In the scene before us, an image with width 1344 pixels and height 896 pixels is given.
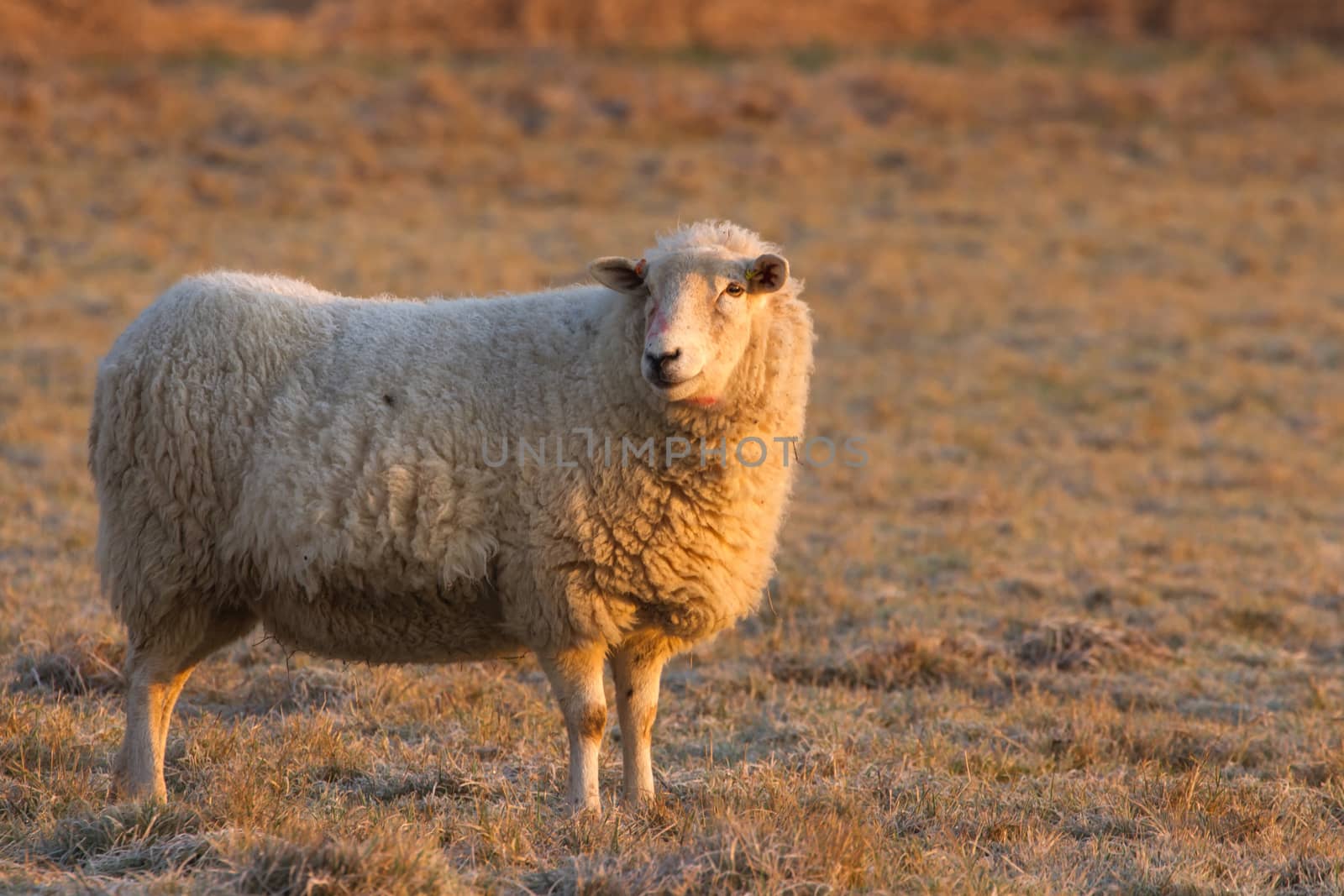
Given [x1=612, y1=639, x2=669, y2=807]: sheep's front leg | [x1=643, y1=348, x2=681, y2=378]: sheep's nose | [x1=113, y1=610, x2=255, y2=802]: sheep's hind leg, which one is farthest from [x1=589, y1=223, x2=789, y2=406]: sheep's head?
[x1=113, y1=610, x2=255, y2=802]: sheep's hind leg

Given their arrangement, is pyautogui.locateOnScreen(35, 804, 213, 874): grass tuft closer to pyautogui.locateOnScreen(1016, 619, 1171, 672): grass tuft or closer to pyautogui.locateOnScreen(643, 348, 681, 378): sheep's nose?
pyautogui.locateOnScreen(643, 348, 681, 378): sheep's nose

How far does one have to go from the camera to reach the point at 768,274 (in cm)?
531

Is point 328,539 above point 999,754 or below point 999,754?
above

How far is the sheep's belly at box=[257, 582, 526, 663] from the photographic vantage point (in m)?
5.21

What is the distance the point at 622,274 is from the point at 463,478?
3.15 ft

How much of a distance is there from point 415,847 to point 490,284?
13.3m

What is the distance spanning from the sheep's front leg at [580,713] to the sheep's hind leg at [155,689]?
134 centimetres

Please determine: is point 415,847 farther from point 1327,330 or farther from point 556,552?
point 1327,330

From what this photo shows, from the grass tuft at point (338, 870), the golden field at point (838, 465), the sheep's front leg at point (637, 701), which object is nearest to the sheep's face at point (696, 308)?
the sheep's front leg at point (637, 701)

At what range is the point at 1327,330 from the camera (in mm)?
16891

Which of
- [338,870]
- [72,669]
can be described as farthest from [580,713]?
[72,669]

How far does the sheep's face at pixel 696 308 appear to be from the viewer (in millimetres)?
4992

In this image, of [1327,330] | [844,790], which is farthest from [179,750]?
[1327,330]

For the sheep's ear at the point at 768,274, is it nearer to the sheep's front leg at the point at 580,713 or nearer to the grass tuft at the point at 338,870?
the sheep's front leg at the point at 580,713
